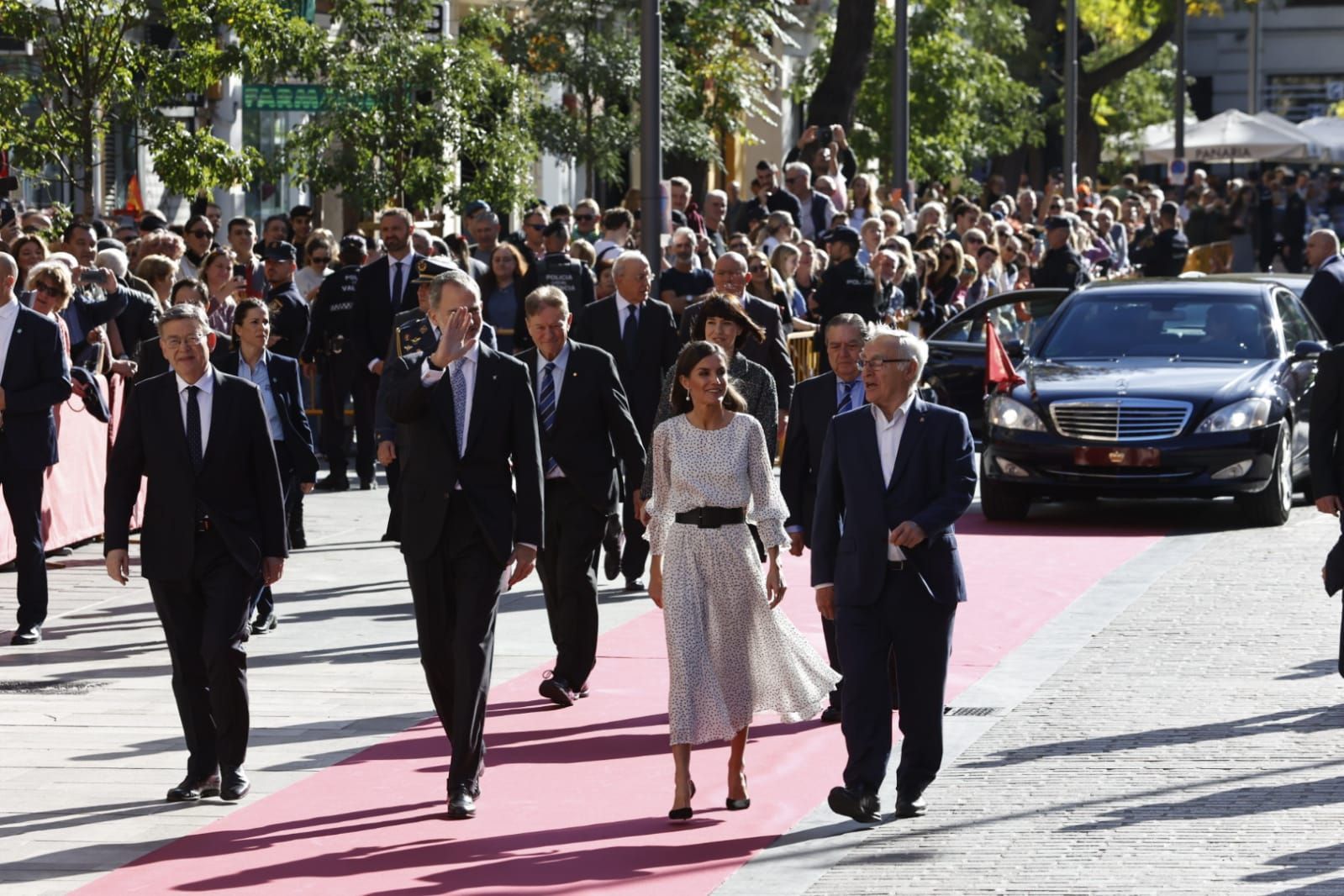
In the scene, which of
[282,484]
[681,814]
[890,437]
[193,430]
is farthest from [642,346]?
[681,814]

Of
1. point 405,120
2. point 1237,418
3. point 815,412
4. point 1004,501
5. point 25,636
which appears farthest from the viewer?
point 405,120

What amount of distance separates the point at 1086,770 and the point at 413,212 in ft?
58.6

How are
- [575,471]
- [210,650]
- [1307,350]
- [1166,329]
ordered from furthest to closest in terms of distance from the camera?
[1166,329] → [1307,350] → [575,471] → [210,650]

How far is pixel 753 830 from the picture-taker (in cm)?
875

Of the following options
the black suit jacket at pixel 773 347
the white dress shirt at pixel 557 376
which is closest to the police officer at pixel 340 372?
the black suit jacket at pixel 773 347

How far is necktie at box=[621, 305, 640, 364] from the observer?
541 inches

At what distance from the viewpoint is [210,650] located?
910 cm

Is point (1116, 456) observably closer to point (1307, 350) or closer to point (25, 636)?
point (1307, 350)

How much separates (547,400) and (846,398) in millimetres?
1445

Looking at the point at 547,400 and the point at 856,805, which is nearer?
the point at 856,805

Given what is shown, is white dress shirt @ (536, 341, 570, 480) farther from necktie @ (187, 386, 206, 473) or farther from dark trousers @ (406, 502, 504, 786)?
necktie @ (187, 386, 206, 473)

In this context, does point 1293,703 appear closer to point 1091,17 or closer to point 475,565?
point 475,565

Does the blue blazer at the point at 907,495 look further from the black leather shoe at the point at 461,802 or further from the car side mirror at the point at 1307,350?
the car side mirror at the point at 1307,350

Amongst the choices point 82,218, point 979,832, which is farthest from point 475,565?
point 82,218
